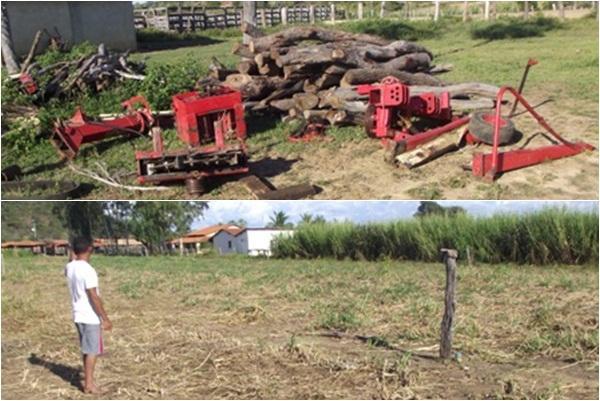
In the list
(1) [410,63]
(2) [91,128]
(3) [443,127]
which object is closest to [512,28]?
(1) [410,63]

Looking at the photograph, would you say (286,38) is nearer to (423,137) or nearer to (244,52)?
(244,52)

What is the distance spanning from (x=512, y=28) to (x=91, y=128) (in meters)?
17.2

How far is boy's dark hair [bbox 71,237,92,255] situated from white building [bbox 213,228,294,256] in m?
14.3

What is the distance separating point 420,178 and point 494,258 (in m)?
5.44

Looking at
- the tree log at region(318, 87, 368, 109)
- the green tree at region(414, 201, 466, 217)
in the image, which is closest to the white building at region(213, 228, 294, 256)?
the green tree at region(414, 201, 466, 217)

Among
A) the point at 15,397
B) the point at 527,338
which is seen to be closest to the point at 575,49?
the point at 527,338

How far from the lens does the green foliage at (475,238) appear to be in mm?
11477

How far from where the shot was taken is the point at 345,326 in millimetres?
6266

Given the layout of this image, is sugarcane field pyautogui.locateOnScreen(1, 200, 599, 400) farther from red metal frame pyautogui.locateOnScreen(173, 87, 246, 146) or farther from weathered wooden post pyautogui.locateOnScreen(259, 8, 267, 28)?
weathered wooden post pyautogui.locateOnScreen(259, 8, 267, 28)

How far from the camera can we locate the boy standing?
14.2 feet

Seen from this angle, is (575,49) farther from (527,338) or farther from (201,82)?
(527,338)

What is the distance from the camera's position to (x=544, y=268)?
36.0ft

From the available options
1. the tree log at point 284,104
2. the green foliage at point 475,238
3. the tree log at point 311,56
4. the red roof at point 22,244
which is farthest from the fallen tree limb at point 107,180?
the red roof at point 22,244

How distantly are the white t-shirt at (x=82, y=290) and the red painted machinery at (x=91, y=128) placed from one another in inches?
197
